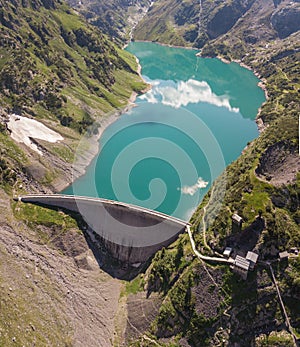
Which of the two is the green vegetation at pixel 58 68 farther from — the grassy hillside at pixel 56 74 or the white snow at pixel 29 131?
the white snow at pixel 29 131

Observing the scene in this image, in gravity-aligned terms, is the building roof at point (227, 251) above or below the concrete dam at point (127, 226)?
above

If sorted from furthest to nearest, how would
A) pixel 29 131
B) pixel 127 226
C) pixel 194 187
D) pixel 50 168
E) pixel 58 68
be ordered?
1. pixel 58 68
2. pixel 29 131
3. pixel 50 168
4. pixel 194 187
5. pixel 127 226

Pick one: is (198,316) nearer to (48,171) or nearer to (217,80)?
(48,171)

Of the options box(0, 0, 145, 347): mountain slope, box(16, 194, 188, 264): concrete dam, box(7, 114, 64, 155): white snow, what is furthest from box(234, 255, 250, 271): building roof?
box(7, 114, 64, 155): white snow

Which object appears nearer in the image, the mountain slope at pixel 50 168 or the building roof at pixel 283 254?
the building roof at pixel 283 254

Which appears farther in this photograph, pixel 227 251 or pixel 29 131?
pixel 29 131

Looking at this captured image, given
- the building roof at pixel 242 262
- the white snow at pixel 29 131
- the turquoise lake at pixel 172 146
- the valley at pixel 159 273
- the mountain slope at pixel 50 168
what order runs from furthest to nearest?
the white snow at pixel 29 131
the turquoise lake at pixel 172 146
the mountain slope at pixel 50 168
the building roof at pixel 242 262
the valley at pixel 159 273

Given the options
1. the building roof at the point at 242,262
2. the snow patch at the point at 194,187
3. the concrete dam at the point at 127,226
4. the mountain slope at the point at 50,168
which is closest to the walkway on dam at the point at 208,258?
the building roof at the point at 242,262

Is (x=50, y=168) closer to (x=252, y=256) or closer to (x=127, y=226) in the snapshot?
(x=127, y=226)

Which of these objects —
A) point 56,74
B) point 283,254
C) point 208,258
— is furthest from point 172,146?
point 283,254
